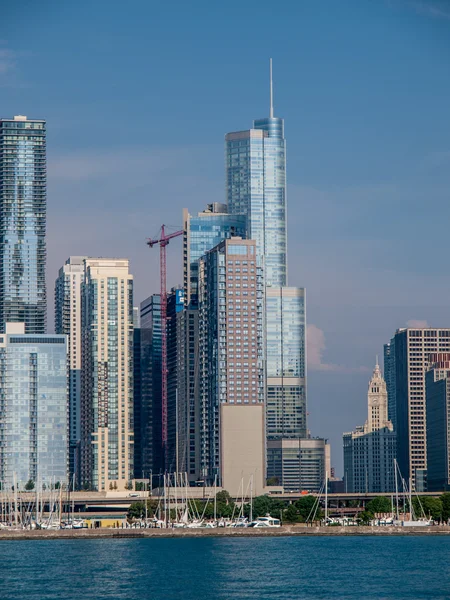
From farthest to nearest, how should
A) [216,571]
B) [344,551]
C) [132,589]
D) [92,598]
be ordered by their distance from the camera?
[344,551] < [216,571] < [132,589] < [92,598]

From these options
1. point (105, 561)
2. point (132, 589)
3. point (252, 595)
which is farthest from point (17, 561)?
point (252, 595)

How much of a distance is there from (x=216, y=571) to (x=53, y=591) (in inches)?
1013

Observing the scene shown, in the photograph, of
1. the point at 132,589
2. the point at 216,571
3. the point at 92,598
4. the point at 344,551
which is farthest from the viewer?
the point at 344,551

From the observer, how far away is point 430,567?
160 metres

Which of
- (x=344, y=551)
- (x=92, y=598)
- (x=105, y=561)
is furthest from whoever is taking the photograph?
(x=344, y=551)

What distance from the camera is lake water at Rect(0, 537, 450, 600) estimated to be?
437 feet

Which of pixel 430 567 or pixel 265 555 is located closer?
pixel 430 567

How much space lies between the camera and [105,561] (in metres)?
172

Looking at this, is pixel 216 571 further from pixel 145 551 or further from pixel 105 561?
pixel 145 551

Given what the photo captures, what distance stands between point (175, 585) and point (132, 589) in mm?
5891

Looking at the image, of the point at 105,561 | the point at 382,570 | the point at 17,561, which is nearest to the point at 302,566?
the point at 382,570

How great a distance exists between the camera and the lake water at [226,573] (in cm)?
13325

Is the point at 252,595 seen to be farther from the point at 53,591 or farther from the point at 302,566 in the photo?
the point at 302,566

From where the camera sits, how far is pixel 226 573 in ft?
503
